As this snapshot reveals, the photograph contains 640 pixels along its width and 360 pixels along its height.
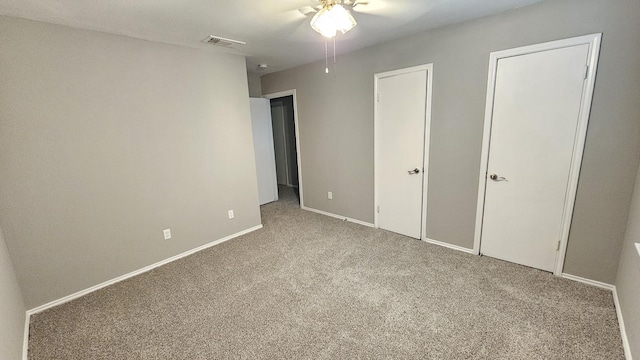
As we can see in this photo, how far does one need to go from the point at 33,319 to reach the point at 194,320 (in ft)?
4.50

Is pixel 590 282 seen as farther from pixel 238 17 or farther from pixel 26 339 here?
pixel 26 339

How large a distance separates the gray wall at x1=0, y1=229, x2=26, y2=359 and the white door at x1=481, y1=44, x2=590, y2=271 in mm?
3789

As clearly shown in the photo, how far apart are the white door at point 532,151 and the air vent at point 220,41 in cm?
267

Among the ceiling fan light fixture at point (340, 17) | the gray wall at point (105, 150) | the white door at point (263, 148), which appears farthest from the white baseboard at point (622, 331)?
the white door at point (263, 148)

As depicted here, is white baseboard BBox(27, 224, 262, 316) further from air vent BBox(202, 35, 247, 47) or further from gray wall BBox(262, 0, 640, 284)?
air vent BBox(202, 35, 247, 47)

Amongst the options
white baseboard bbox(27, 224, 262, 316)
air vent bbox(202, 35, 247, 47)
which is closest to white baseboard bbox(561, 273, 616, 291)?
white baseboard bbox(27, 224, 262, 316)

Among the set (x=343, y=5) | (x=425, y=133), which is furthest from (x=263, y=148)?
(x=343, y=5)

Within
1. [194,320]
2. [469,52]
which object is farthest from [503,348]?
[469,52]

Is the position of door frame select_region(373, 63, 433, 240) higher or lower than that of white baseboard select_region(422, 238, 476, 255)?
Answer: higher

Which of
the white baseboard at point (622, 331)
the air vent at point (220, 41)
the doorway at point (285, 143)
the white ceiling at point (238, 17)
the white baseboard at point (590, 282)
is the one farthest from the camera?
the doorway at point (285, 143)

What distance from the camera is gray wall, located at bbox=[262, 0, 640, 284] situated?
1.98m

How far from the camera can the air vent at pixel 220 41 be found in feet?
8.83

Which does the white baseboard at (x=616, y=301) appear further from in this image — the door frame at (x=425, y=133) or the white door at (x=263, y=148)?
the white door at (x=263, y=148)

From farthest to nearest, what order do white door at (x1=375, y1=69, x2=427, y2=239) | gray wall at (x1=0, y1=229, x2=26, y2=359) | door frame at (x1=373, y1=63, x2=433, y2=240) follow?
white door at (x1=375, y1=69, x2=427, y2=239) → door frame at (x1=373, y1=63, x2=433, y2=240) → gray wall at (x1=0, y1=229, x2=26, y2=359)
